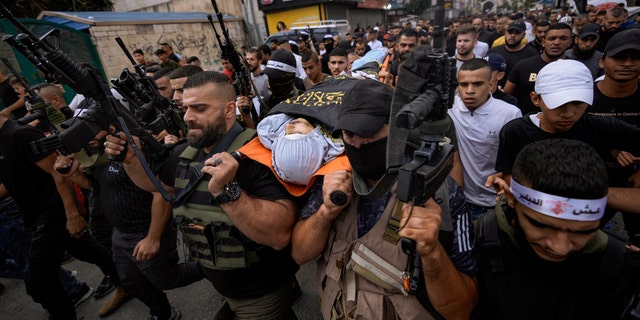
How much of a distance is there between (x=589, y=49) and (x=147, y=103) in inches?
214

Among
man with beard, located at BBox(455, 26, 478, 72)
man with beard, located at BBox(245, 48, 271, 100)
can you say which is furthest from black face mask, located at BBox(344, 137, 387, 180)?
man with beard, located at BBox(245, 48, 271, 100)

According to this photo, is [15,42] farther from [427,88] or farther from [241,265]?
[427,88]

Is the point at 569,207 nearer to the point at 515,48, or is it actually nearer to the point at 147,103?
the point at 147,103

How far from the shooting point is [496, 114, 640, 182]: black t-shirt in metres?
2.05

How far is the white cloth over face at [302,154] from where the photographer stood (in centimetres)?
151

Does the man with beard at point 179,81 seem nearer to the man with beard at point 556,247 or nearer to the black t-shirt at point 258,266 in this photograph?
the black t-shirt at point 258,266

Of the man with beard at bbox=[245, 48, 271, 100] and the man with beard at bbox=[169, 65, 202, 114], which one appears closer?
the man with beard at bbox=[169, 65, 202, 114]

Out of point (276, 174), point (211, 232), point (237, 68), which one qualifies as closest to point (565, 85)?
point (276, 174)

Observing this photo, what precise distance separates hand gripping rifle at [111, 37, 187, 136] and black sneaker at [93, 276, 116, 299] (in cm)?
198

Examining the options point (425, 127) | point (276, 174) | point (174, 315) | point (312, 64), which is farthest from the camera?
point (312, 64)

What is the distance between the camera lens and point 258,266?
201cm

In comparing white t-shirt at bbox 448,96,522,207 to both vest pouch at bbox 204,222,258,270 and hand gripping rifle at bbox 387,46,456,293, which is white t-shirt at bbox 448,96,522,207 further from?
vest pouch at bbox 204,222,258,270

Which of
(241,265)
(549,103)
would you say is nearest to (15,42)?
Answer: (241,265)

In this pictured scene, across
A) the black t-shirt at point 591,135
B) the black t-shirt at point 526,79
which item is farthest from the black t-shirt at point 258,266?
the black t-shirt at point 526,79
